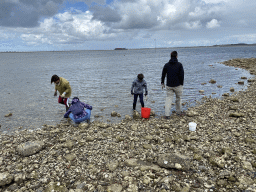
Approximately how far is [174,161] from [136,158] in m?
1.38

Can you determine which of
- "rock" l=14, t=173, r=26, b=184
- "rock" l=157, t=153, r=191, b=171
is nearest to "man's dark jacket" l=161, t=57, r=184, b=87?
"rock" l=157, t=153, r=191, b=171

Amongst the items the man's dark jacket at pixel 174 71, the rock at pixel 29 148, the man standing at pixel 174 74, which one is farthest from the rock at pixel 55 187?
the man's dark jacket at pixel 174 71

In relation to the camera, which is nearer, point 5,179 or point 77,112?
point 5,179

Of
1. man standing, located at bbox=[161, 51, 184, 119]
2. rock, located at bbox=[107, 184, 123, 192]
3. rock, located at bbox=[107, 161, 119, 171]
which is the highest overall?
man standing, located at bbox=[161, 51, 184, 119]

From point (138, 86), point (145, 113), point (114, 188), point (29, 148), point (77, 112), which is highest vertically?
point (138, 86)

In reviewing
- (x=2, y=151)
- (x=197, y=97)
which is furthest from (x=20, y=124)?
(x=197, y=97)

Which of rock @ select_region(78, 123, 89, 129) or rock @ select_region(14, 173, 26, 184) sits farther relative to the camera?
rock @ select_region(78, 123, 89, 129)

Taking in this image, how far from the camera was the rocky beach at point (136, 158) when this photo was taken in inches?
196

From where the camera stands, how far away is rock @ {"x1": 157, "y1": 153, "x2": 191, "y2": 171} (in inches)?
217

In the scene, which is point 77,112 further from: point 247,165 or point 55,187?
point 247,165

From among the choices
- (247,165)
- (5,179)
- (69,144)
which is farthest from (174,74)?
(5,179)

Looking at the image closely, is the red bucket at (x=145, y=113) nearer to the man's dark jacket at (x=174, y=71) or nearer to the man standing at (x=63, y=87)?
the man's dark jacket at (x=174, y=71)

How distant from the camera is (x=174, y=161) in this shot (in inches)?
223

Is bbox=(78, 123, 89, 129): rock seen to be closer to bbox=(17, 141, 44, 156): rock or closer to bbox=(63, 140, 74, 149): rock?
bbox=(63, 140, 74, 149): rock
